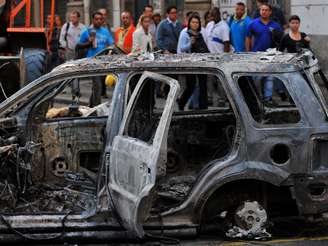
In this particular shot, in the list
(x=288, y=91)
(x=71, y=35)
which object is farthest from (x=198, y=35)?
(x=288, y=91)

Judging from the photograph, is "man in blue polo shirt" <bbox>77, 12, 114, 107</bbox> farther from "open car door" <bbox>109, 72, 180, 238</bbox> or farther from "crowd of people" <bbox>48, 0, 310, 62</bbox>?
"open car door" <bbox>109, 72, 180, 238</bbox>

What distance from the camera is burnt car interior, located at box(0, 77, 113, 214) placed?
6.96m

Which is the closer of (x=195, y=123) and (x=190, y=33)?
(x=195, y=123)

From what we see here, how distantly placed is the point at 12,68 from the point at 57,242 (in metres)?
6.47

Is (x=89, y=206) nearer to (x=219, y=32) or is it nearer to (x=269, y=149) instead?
(x=269, y=149)

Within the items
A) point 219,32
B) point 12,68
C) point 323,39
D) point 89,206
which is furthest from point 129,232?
point 323,39

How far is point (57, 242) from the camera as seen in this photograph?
679 centimetres

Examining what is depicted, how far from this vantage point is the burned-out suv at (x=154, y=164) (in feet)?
21.2

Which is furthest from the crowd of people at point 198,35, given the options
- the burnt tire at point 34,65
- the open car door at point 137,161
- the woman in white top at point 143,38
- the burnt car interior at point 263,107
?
the open car door at point 137,161

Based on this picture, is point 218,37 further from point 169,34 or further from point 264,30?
point 264,30

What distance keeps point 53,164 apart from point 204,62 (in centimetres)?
172

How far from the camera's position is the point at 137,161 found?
6.21 m

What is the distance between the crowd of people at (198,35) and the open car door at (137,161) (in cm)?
485

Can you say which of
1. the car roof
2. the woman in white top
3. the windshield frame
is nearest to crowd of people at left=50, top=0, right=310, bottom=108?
the woman in white top
